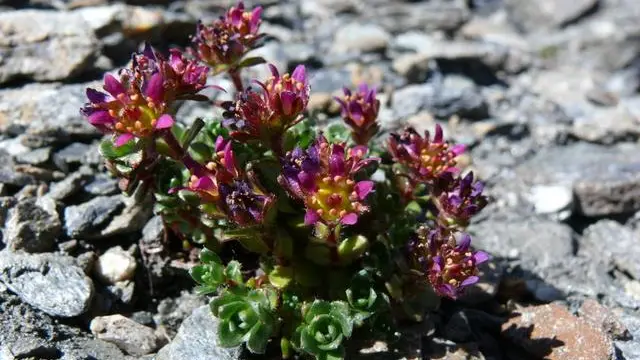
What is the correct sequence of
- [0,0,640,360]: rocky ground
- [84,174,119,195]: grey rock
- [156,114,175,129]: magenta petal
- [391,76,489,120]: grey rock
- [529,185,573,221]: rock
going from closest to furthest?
[156,114,175,129]: magenta petal → [0,0,640,360]: rocky ground → [84,174,119,195]: grey rock → [529,185,573,221]: rock → [391,76,489,120]: grey rock

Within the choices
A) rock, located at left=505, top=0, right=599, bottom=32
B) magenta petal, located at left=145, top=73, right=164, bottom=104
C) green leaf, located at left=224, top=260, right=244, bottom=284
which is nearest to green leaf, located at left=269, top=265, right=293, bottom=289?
green leaf, located at left=224, top=260, right=244, bottom=284

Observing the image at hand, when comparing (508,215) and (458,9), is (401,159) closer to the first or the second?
(508,215)

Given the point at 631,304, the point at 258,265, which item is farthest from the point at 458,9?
the point at 258,265

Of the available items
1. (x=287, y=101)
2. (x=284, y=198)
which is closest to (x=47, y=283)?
(x=284, y=198)

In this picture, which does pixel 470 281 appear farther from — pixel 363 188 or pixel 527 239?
pixel 527 239

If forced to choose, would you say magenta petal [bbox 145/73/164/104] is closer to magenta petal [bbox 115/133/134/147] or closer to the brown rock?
magenta petal [bbox 115/133/134/147]

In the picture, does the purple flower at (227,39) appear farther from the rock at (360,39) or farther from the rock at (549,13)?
the rock at (549,13)

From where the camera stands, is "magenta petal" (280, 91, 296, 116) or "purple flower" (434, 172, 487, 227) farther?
"purple flower" (434, 172, 487, 227)
